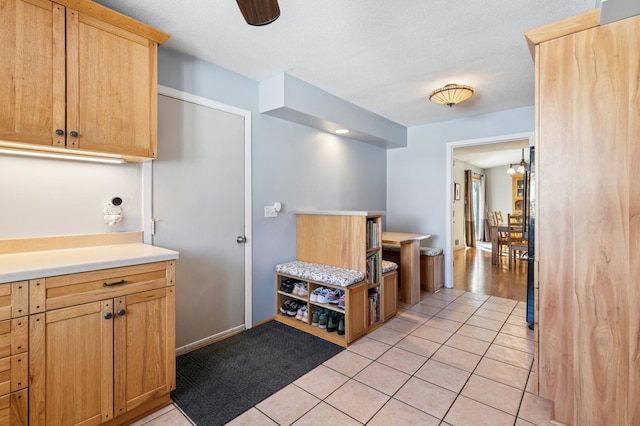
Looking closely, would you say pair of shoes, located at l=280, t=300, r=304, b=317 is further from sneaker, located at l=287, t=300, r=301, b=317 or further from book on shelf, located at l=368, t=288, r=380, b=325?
book on shelf, located at l=368, t=288, r=380, b=325

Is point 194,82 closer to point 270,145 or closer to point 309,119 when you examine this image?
point 270,145

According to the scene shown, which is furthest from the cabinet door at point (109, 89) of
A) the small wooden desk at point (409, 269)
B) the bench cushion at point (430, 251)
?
the bench cushion at point (430, 251)

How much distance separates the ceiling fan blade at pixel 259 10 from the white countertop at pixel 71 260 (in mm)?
1271

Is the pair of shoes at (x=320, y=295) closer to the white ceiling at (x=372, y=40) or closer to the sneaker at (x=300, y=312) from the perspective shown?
the sneaker at (x=300, y=312)

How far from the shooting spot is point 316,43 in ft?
7.38

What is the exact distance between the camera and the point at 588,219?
1469 mm

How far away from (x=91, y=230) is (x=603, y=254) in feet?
9.42

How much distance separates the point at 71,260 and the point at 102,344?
434mm

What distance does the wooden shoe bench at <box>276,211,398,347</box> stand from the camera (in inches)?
101

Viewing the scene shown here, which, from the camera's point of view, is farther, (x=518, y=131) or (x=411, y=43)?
(x=518, y=131)

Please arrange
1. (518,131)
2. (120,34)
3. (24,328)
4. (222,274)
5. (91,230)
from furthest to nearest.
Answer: (518,131), (222,274), (91,230), (120,34), (24,328)

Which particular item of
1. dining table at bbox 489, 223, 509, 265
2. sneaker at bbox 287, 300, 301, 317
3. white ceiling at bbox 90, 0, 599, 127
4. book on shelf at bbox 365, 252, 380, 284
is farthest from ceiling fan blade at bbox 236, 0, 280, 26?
dining table at bbox 489, 223, 509, 265

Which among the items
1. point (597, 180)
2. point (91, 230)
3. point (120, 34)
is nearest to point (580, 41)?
point (597, 180)

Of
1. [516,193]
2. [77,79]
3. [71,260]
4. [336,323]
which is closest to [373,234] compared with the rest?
[336,323]
